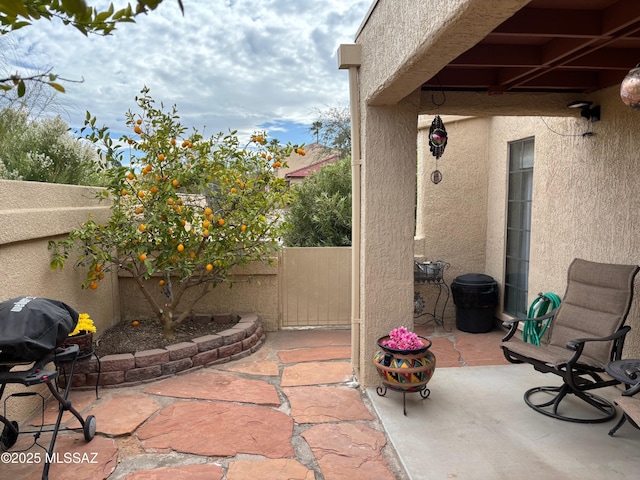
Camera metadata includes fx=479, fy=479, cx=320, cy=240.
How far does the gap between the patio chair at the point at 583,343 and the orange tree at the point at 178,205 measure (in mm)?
3064

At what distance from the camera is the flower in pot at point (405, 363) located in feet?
12.6

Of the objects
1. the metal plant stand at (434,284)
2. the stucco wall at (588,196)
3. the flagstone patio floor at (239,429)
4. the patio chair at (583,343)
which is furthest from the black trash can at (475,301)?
the patio chair at (583,343)

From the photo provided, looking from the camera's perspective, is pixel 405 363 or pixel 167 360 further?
pixel 167 360

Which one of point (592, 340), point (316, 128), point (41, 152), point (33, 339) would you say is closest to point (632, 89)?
point (592, 340)

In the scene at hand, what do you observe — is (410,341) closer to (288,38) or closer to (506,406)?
(506,406)

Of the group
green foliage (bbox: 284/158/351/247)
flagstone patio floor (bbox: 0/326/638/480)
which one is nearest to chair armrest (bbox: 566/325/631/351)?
flagstone patio floor (bbox: 0/326/638/480)

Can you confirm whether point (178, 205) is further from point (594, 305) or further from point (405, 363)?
point (594, 305)

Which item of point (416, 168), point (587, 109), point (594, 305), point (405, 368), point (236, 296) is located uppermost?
point (587, 109)

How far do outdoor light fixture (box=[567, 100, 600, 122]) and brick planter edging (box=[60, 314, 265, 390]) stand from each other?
13.8ft

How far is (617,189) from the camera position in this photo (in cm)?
438

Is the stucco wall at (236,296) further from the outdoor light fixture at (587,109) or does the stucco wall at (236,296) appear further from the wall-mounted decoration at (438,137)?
the outdoor light fixture at (587,109)

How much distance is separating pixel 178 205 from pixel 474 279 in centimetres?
394

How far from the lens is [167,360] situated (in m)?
4.75

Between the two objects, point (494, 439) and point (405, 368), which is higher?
point (405, 368)
